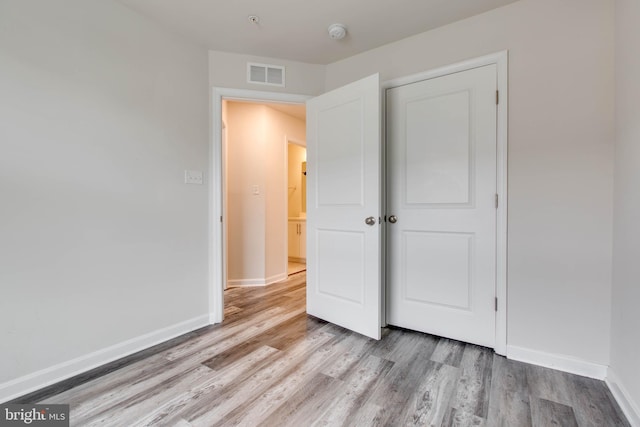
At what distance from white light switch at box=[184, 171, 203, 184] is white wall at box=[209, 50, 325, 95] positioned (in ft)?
2.60

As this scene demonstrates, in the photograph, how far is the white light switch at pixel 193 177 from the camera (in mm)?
2270

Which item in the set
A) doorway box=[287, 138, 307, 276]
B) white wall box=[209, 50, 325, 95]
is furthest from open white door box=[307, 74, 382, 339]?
doorway box=[287, 138, 307, 276]

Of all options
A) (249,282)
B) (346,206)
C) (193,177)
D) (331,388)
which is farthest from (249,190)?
(331,388)

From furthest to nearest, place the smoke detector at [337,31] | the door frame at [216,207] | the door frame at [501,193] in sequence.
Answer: the door frame at [216,207] → the smoke detector at [337,31] → the door frame at [501,193]

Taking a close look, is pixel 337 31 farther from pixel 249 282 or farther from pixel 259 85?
pixel 249 282

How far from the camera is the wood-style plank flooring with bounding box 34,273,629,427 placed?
1.33 meters

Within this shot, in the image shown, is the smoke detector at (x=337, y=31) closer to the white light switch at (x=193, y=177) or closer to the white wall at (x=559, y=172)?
the white wall at (x=559, y=172)

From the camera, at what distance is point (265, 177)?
367cm

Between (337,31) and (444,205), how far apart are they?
1.54 meters

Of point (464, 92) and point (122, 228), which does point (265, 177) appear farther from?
point (464, 92)

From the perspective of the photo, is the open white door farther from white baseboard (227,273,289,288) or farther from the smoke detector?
white baseboard (227,273,289,288)

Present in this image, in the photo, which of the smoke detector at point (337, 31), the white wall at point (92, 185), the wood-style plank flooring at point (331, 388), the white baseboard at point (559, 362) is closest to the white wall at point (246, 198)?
the white wall at point (92, 185)

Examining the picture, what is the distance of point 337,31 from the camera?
212cm

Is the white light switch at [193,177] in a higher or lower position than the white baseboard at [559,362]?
higher
